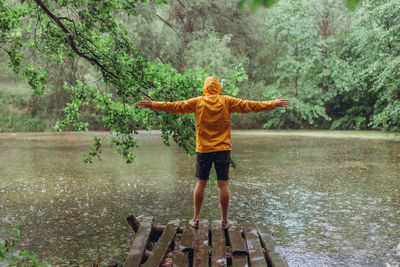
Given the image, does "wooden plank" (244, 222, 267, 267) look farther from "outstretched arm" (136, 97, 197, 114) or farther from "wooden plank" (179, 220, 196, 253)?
"outstretched arm" (136, 97, 197, 114)

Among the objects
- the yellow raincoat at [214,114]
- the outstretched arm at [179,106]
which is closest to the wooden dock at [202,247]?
the yellow raincoat at [214,114]

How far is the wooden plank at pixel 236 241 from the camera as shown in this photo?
387 cm

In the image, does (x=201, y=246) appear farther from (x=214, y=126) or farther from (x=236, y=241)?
(x=214, y=126)

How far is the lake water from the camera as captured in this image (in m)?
4.81

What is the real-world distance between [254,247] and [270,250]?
17 centimetres

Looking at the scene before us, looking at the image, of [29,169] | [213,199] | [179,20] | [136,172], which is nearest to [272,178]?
[213,199]

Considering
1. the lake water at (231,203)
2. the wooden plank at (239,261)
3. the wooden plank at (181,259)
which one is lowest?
the lake water at (231,203)

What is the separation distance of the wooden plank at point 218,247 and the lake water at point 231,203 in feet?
2.66

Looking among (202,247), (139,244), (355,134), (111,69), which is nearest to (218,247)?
(202,247)

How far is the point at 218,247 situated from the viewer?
4.03m

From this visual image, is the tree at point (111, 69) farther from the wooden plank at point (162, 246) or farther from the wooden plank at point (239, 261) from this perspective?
the wooden plank at point (239, 261)

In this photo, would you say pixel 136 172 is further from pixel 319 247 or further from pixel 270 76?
pixel 270 76

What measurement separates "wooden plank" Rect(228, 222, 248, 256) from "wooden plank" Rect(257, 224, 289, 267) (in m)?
0.23

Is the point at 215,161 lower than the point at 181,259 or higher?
higher
